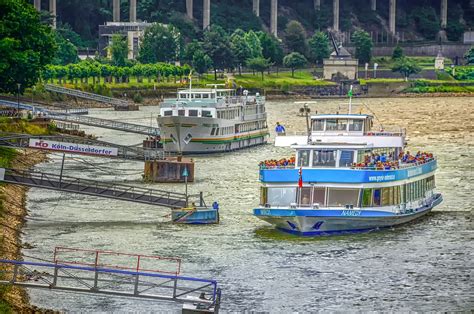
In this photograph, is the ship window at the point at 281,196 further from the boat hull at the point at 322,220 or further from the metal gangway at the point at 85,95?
the metal gangway at the point at 85,95

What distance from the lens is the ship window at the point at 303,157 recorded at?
75.9 metres

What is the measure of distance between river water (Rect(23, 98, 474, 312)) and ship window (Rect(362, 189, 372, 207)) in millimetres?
1684

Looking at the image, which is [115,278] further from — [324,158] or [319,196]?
[324,158]

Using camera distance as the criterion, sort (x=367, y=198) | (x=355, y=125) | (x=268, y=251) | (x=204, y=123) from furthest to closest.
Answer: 1. (x=204, y=123)
2. (x=355, y=125)
3. (x=367, y=198)
4. (x=268, y=251)

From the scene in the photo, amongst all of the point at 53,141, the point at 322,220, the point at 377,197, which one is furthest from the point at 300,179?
the point at 53,141

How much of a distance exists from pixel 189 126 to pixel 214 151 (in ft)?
13.0

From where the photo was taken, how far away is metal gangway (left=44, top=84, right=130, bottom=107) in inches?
7254

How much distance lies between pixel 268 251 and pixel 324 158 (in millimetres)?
7228

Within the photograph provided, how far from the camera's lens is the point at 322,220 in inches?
2923

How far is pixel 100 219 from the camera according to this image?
267 feet

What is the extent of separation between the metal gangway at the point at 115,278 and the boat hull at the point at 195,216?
35.1 ft

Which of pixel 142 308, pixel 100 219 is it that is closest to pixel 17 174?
pixel 100 219

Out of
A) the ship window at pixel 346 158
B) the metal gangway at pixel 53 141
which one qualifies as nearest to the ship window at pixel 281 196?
the ship window at pixel 346 158

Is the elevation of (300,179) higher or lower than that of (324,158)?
Result: lower
